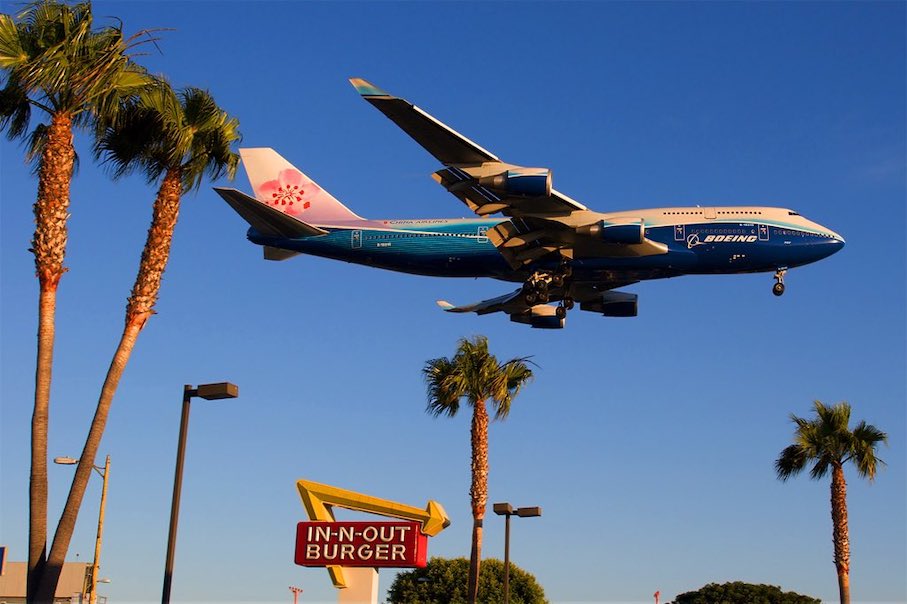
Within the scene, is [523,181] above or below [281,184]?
below

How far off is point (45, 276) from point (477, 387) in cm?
2808

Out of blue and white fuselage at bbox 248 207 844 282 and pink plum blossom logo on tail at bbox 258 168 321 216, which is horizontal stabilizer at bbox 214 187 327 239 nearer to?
blue and white fuselage at bbox 248 207 844 282

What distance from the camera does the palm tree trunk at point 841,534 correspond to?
47531 millimetres

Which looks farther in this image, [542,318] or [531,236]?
[542,318]

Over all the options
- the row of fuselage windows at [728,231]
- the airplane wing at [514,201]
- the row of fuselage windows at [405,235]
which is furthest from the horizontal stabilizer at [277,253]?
the row of fuselage windows at [728,231]

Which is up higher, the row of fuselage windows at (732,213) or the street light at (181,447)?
the row of fuselage windows at (732,213)

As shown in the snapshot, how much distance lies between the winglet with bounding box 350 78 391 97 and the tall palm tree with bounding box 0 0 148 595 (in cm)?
723

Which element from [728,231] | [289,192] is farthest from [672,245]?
[289,192]

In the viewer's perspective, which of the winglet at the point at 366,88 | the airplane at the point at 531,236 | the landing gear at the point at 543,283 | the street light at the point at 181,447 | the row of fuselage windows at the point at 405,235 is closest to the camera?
the street light at the point at 181,447

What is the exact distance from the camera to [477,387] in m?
52.8

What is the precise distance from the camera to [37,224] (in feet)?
92.4

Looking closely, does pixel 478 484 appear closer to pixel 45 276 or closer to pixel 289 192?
pixel 289 192

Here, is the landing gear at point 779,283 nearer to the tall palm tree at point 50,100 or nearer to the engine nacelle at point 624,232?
the engine nacelle at point 624,232

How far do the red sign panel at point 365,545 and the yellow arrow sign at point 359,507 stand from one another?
1151 mm
